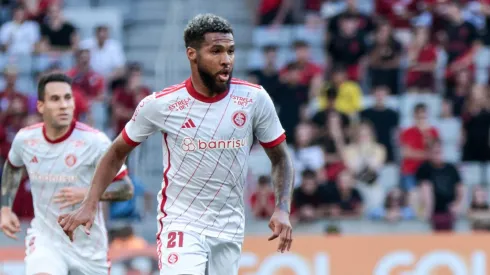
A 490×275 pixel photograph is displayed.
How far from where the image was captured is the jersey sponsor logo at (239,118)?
7.11m

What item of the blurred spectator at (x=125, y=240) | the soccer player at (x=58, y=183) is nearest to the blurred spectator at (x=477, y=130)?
the blurred spectator at (x=125, y=240)

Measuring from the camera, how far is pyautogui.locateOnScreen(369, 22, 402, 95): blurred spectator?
16.3 metres

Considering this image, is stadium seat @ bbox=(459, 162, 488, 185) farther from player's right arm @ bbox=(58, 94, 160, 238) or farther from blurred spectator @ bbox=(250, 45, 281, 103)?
player's right arm @ bbox=(58, 94, 160, 238)

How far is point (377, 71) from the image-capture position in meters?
16.3

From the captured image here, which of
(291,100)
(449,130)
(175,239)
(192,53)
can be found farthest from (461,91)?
(175,239)

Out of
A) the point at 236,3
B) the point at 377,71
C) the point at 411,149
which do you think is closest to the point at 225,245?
the point at 411,149

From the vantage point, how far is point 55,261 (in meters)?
8.27

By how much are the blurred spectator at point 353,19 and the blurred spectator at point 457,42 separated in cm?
118

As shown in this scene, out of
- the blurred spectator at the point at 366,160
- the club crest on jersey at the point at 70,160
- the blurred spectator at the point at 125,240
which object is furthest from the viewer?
the blurred spectator at the point at 366,160

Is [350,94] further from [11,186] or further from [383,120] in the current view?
[11,186]

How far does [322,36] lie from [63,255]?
394 inches

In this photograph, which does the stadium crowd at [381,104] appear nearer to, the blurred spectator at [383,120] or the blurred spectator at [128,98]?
the blurred spectator at [383,120]

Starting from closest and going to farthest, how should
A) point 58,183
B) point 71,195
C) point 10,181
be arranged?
1. point 71,195
2. point 58,183
3. point 10,181

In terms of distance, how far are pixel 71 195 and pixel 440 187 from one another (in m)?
7.29
